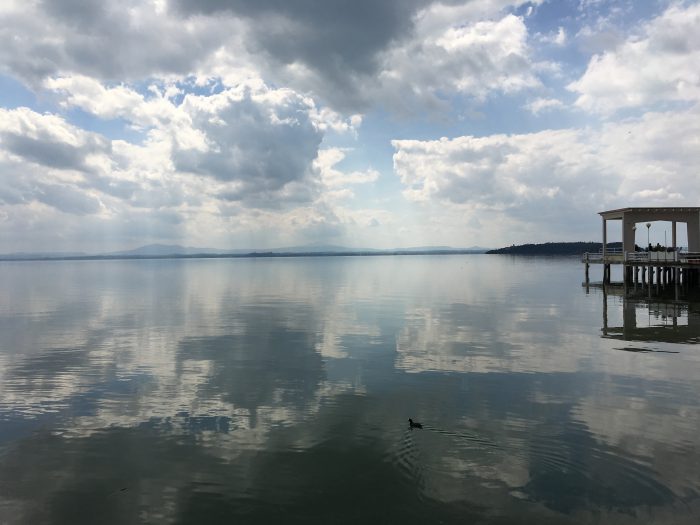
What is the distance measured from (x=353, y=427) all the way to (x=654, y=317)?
104ft

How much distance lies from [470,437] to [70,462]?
10610 millimetres

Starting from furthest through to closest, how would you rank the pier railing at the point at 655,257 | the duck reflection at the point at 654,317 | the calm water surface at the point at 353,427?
the pier railing at the point at 655,257
the duck reflection at the point at 654,317
the calm water surface at the point at 353,427

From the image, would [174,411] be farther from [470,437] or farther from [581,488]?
[581,488]

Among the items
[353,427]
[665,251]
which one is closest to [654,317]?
[665,251]

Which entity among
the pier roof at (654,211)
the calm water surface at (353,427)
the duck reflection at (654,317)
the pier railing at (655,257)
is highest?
the pier roof at (654,211)

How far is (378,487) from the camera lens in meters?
10.2

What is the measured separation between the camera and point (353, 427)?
45.0ft

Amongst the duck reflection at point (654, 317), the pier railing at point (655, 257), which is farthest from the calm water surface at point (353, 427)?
the pier railing at point (655, 257)

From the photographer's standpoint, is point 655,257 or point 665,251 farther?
point 665,251

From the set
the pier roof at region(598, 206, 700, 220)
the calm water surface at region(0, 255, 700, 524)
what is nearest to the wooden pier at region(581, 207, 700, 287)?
the pier roof at region(598, 206, 700, 220)

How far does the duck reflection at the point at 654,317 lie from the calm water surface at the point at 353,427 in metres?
0.50

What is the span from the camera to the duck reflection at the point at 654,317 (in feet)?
90.9

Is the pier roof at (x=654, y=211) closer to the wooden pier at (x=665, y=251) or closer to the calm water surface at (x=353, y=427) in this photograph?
the wooden pier at (x=665, y=251)

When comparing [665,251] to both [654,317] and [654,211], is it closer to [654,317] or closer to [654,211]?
[654,211]
